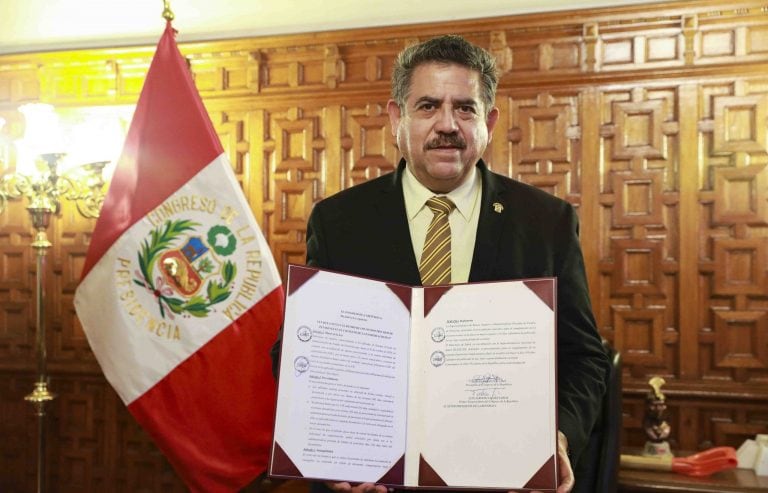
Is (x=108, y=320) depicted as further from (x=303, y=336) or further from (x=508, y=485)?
(x=508, y=485)

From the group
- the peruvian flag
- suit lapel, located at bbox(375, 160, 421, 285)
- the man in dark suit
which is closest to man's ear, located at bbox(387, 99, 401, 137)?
the man in dark suit

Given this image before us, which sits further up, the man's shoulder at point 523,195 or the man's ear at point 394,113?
the man's ear at point 394,113

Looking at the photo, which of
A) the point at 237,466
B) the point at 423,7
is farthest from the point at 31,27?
the point at 237,466

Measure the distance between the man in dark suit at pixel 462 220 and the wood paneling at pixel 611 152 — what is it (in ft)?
5.63

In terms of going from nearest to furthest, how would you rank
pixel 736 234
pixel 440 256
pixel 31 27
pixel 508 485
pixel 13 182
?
pixel 508 485
pixel 440 256
pixel 736 234
pixel 13 182
pixel 31 27

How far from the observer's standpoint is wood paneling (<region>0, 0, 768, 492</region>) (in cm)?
303

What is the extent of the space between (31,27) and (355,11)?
1792mm

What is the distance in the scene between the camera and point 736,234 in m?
3.03

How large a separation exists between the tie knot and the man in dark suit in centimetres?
1

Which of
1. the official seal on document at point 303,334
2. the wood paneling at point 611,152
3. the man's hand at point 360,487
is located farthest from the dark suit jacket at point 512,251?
the wood paneling at point 611,152

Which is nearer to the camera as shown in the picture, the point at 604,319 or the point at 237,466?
the point at 237,466

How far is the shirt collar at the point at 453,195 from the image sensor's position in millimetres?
1571

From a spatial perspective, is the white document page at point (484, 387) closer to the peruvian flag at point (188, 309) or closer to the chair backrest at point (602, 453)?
the chair backrest at point (602, 453)

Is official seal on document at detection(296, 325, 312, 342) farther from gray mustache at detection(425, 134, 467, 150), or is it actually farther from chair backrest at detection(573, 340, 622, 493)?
chair backrest at detection(573, 340, 622, 493)
